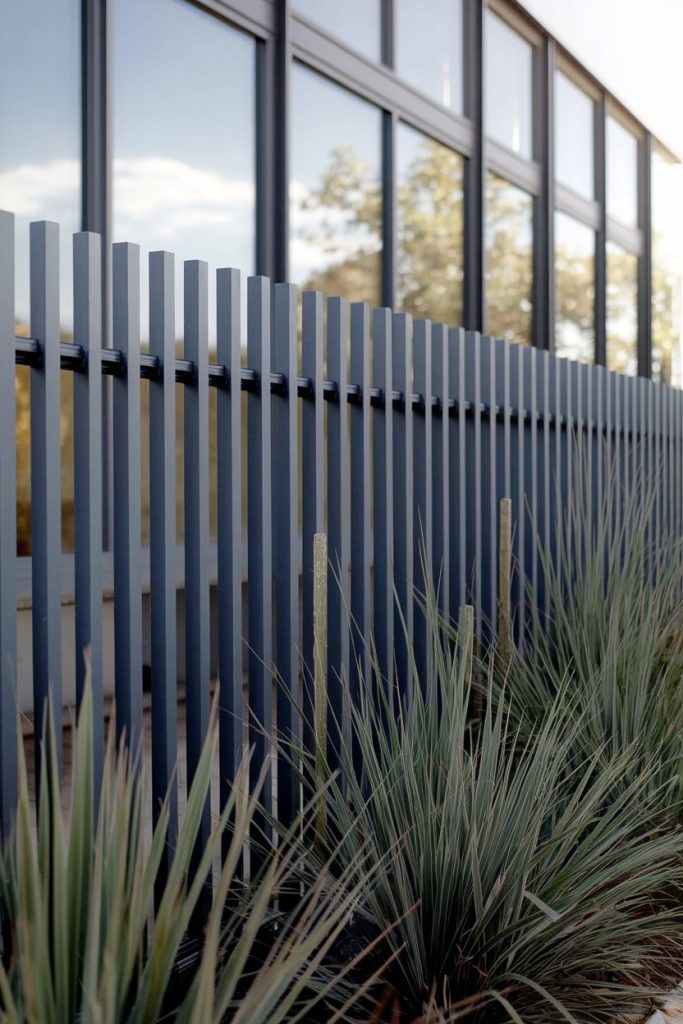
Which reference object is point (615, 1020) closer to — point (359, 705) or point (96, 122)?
point (359, 705)

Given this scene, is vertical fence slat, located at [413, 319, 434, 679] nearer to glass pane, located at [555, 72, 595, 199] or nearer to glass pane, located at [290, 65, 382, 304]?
glass pane, located at [290, 65, 382, 304]

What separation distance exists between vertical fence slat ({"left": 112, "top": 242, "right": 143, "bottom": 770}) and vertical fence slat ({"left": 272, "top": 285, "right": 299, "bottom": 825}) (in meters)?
0.54

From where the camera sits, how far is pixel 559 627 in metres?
3.40

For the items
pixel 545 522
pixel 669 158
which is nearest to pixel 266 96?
pixel 545 522

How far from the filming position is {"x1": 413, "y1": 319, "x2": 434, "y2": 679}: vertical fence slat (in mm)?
3457

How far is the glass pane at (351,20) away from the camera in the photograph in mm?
5910

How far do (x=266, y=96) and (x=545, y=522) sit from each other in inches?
107

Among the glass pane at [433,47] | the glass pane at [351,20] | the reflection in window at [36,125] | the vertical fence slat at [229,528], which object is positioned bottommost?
the vertical fence slat at [229,528]

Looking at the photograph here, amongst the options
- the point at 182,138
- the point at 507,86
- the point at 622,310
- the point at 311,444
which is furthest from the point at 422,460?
the point at 622,310

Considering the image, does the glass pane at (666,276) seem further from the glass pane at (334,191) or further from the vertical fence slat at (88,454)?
the vertical fence slat at (88,454)

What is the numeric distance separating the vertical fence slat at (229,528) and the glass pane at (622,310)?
8325mm

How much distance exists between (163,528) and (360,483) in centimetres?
90

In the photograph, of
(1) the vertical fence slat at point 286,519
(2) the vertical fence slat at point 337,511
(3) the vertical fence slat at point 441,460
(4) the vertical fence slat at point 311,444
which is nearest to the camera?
(1) the vertical fence slat at point 286,519

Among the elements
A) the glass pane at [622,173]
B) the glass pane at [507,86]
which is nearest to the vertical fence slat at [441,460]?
the glass pane at [507,86]
